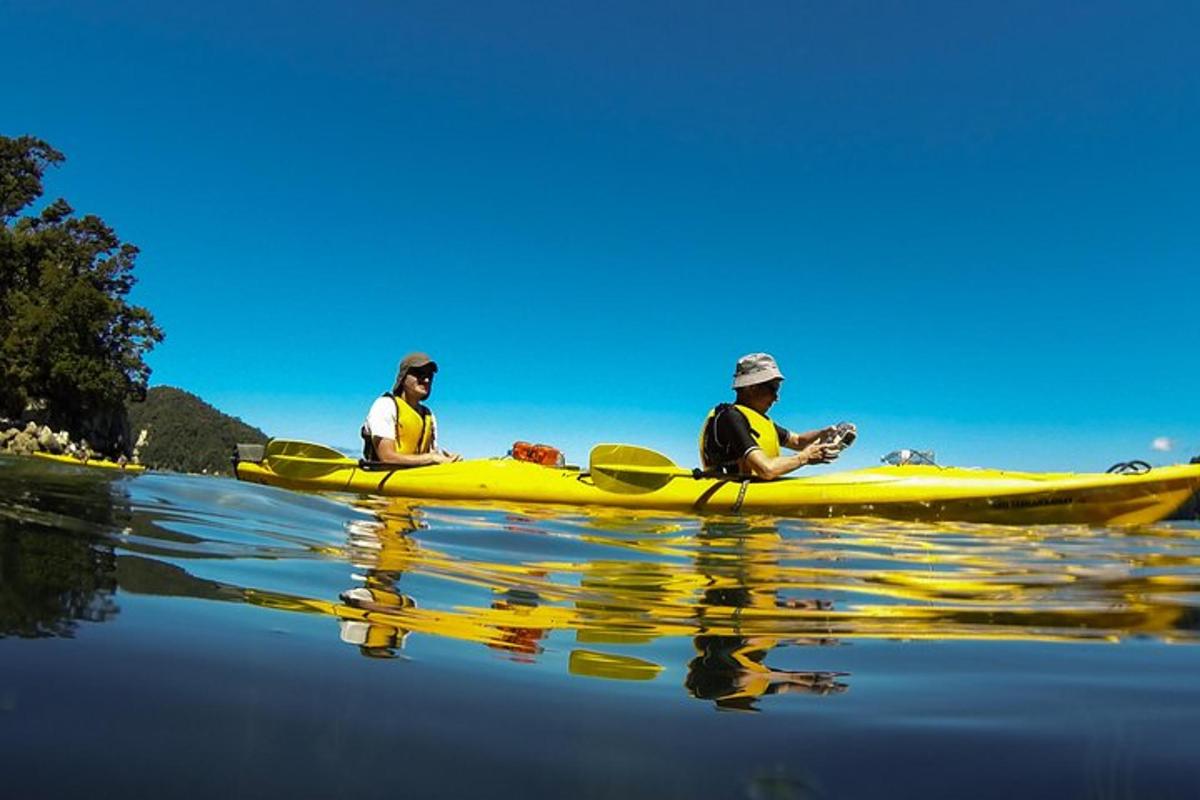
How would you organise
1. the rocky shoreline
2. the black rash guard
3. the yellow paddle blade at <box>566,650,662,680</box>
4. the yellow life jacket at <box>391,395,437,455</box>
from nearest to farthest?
1. the yellow paddle blade at <box>566,650,662,680</box>
2. the black rash guard
3. the yellow life jacket at <box>391,395,437,455</box>
4. the rocky shoreline

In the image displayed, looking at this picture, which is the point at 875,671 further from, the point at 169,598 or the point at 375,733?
the point at 169,598

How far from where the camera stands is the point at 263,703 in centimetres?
109

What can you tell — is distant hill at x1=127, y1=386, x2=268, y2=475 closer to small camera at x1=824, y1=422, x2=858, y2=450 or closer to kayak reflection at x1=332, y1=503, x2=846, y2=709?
small camera at x1=824, y1=422, x2=858, y2=450

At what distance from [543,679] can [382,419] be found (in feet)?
26.5

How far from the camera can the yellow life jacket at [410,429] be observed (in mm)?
9352

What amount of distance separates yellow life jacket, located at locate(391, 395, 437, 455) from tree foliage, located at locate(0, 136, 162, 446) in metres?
32.8

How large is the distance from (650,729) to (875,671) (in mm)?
703

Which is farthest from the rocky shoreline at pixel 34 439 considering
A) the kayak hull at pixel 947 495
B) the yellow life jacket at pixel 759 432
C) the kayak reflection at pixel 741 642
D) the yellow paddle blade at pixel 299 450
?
the kayak reflection at pixel 741 642

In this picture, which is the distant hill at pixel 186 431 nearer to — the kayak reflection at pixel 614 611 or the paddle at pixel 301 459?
the paddle at pixel 301 459

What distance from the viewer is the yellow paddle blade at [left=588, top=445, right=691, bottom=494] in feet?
24.9

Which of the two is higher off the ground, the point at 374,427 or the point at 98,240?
the point at 98,240

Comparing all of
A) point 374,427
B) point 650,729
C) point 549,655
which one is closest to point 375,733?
point 650,729

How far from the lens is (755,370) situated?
791 centimetres

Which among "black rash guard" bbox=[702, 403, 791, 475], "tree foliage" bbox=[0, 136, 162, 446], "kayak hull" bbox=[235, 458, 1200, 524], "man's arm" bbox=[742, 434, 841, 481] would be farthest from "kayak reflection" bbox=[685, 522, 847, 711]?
"tree foliage" bbox=[0, 136, 162, 446]
